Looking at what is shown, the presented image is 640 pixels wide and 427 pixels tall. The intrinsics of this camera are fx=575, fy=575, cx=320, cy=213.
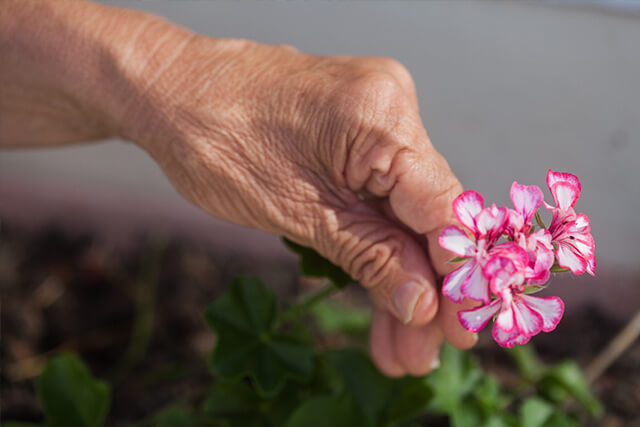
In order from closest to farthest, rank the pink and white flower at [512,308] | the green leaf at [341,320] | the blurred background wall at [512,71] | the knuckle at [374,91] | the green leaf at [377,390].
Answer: the pink and white flower at [512,308] < the knuckle at [374,91] < the green leaf at [377,390] < the blurred background wall at [512,71] < the green leaf at [341,320]

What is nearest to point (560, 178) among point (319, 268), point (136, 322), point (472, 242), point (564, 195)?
point (564, 195)

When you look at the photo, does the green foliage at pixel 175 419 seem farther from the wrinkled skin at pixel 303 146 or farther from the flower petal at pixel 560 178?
the flower petal at pixel 560 178

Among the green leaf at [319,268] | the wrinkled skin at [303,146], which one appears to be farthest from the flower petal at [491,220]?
the green leaf at [319,268]

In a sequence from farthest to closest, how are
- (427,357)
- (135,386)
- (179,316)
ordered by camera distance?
1. (179,316)
2. (135,386)
3. (427,357)

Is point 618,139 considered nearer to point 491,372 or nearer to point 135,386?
point 491,372

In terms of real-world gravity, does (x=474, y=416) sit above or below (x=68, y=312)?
above

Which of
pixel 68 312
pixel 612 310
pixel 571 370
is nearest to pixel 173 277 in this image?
pixel 68 312

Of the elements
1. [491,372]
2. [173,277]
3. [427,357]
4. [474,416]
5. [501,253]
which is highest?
[501,253]

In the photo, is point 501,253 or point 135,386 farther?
point 135,386
